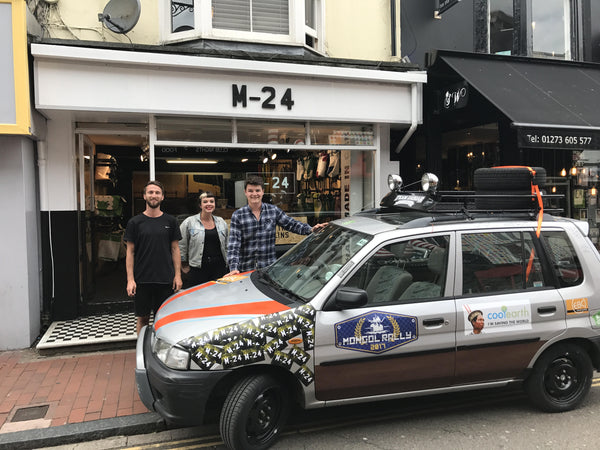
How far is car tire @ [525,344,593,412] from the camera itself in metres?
4.03

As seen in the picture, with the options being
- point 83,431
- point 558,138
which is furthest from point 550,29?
point 83,431

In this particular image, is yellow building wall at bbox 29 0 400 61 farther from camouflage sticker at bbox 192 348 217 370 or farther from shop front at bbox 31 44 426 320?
camouflage sticker at bbox 192 348 217 370

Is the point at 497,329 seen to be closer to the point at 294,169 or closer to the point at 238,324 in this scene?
the point at 238,324

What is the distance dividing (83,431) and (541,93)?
7.75m

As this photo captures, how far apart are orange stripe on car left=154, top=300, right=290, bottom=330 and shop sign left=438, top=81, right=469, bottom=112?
5.08 m

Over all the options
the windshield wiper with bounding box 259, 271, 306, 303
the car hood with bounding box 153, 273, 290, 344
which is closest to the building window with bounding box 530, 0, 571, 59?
the windshield wiper with bounding box 259, 271, 306, 303

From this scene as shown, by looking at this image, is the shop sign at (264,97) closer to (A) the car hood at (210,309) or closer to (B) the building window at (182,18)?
(B) the building window at (182,18)

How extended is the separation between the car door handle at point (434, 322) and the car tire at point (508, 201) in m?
1.24

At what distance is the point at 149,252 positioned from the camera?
5.01 m

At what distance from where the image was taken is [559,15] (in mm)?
9477

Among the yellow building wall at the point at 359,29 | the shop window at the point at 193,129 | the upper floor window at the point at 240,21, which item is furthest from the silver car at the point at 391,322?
the yellow building wall at the point at 359,29

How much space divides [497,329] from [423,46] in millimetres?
6218

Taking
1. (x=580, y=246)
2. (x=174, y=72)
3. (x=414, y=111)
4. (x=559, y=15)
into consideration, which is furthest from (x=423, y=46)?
(x=580, y=246)

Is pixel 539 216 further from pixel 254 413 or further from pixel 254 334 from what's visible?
pixel 254 413
